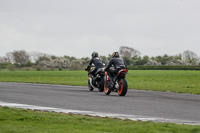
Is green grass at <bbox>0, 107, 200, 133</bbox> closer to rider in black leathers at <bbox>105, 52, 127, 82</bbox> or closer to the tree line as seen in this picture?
rider in black leathers at <bbox>105, 52, 127, 82</bbox>

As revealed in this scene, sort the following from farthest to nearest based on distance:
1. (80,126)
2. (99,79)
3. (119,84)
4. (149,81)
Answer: (149,81), (99,79), (119,84), (80,126)

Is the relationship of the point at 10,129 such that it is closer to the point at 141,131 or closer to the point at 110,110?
the point at 141,131

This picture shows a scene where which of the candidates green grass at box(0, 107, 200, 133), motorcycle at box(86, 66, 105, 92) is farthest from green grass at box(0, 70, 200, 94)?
green grass at box(0, 107, 200, 133)

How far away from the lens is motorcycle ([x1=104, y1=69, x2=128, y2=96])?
1636cm

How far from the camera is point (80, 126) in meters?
7.40

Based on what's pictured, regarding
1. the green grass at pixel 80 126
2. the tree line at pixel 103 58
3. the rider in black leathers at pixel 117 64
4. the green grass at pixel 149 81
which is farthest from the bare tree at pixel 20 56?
the green grass at pixel 80 126

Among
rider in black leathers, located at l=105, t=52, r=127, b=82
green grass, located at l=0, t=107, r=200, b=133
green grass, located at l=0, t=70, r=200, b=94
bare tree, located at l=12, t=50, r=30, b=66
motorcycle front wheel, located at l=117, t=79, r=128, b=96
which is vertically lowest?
green grass, located at l=0, t=70, r=200, b=94

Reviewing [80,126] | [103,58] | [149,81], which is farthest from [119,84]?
[103,58]

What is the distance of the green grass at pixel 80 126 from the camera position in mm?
6887

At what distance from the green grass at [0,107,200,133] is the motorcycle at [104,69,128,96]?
7.71 m

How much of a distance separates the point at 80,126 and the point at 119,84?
30.6 ft

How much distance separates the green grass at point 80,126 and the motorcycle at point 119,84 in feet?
25.3

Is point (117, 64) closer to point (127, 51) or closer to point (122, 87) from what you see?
point (122, 87)

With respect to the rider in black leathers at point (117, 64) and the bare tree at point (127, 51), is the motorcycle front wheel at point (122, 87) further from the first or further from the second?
the bare tree at point (127, 51)
